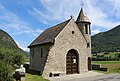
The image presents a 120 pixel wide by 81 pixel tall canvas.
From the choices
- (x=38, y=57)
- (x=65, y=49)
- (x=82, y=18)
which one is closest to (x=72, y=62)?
(x=65, y=49)

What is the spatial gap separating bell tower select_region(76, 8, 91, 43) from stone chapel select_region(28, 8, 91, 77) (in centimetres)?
150

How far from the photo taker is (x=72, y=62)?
29641mm

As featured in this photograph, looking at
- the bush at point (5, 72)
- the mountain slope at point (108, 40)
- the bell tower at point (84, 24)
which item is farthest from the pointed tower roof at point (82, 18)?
the mountain slope at point (108, 40)

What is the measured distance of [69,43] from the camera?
95.5 ft

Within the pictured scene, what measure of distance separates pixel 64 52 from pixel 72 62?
233 centimetres

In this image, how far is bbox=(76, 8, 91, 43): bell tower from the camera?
1330 inches

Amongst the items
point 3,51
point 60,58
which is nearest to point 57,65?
point 60,58

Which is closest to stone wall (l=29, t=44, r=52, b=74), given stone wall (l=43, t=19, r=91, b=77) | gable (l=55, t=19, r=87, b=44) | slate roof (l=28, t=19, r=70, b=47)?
slate roof (l=28, t=19, r=70, b=47)

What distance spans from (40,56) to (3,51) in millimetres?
7442

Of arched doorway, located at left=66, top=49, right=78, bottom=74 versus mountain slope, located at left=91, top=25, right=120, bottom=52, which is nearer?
arched doorway, located at left=66, top=49, right=78, bottom=74

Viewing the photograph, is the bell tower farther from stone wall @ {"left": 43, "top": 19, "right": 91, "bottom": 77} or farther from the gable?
Result: the gable

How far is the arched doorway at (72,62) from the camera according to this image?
29.0 metres

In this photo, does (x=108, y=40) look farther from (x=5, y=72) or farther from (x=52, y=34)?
(x=5, y=72)

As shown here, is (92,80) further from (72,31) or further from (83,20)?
(83,20)
